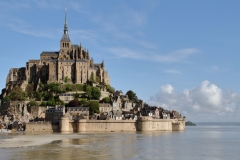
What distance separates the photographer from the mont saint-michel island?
223ft

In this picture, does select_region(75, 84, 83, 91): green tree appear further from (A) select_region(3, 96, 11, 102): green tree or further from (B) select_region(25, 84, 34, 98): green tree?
(A) select_region(3, 96, 11, 102): green tree

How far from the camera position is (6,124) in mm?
72062

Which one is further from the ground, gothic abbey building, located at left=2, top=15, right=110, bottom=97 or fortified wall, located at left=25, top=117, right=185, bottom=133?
gothic abbey building, located at left=2, top=15, right=110, bottom=97

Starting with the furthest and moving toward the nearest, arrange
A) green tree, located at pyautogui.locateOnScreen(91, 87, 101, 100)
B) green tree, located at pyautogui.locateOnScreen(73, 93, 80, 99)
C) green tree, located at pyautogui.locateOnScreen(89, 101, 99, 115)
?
green tree, located at pyautogui.locateOnScreen(91, 87, 101, 100), green tree, located at pyautogui.locateOnScreen(73, 93, 80, 99), green tree, located at pyautogui.locateOnScreen(89, 101, 99, 115)

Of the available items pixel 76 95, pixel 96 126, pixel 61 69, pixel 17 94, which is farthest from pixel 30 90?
pixel 96 126

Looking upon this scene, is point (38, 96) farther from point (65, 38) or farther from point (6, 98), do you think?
point (65, 38)

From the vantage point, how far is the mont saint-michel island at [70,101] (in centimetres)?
6806

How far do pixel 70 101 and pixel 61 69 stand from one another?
401 inches

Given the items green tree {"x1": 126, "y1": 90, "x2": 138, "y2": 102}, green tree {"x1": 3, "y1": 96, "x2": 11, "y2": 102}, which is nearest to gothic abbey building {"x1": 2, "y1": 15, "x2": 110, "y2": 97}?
green tree {"x1": 3, "y1": 96, "x2": 11, "y2": 102}

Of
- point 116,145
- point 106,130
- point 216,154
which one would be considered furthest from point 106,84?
point 216,154

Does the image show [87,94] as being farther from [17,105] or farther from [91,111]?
[17,105]

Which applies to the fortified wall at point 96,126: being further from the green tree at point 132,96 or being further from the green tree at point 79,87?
the green tree at point 132,96

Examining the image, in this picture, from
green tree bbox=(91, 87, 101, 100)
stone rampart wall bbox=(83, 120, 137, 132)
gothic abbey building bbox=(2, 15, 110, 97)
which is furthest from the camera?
gothic abbey building bbox=(2, 15, 110, 97)

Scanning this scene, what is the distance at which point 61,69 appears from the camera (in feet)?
275
